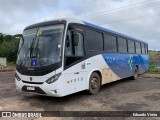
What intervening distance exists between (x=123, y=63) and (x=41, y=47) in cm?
629

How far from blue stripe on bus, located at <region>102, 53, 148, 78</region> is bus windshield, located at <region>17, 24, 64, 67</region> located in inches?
129

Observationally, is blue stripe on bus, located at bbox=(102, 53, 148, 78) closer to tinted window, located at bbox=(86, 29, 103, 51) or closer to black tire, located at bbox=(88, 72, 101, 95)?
tinted window, located at bbox=(86, 29, 103, 51)

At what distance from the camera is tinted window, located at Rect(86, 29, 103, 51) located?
909 cm

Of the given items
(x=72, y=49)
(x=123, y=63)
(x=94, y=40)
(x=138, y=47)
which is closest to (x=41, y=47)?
(x=72, y=49)

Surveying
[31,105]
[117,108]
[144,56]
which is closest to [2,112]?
[31,105]

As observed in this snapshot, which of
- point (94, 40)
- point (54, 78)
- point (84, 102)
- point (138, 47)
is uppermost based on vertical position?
point (138, 47)

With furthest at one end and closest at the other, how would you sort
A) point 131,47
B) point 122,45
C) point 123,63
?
point 131,47 < point 122,45 < point 123,63

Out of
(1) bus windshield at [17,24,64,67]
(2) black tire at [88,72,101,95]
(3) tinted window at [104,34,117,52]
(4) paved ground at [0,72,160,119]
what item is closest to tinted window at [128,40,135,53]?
(3) tinted window at [104,34,117,52]

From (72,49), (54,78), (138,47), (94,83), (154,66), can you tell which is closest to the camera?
(54,78)

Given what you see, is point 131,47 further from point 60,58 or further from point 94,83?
point 60,58

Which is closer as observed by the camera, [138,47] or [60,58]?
[60,58]

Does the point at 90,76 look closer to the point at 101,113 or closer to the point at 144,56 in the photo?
the point at 101,113

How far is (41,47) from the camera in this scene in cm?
766

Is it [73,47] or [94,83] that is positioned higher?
[73,47]
